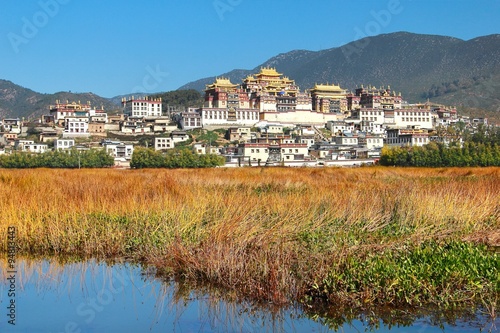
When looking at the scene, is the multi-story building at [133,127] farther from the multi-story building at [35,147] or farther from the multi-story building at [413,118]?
the multi-story building at [413,118]

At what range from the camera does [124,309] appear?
7.46 m

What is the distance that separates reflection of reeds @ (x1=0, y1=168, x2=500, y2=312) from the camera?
25.3 ft

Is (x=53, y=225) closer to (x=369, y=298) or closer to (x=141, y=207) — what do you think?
(x=141, y=207)

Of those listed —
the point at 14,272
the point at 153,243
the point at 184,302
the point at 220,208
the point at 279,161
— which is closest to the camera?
the point at 184,302

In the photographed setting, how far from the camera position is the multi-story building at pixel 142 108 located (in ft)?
294

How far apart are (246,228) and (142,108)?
82.9 metres

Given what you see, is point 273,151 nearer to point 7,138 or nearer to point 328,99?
point 328,99

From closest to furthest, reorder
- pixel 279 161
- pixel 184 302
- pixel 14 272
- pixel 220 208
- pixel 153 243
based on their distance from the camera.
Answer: pixel 184 302 → pixel 14 272 → pixel 153 243 → pixel 220 208 → pixel 279 161

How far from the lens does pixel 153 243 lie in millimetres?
9445

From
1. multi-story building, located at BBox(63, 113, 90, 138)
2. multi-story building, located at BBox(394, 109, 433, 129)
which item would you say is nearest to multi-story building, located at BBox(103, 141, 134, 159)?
multi-story building, located at BBox(63, 113, 90, 138)

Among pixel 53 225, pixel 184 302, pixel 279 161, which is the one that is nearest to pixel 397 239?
pixel 184 302

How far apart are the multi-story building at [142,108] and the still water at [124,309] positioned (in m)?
80.4

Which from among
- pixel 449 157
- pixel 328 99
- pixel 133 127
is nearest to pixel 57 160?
pixel 133 127

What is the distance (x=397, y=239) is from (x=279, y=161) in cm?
5378
